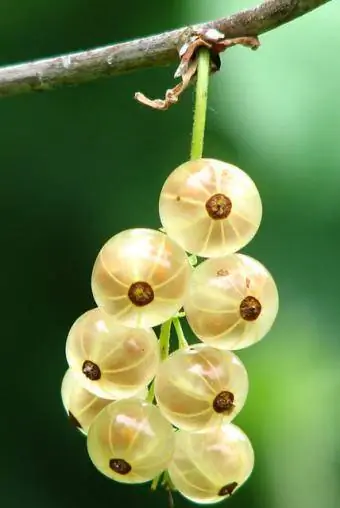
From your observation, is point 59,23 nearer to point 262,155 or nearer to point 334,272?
point 262,155

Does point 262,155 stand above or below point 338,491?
above

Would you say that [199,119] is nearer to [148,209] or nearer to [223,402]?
[223,402]

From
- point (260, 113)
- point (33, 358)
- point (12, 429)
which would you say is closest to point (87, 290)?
point (33, 358)

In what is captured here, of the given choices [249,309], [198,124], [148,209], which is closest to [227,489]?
[249,309]

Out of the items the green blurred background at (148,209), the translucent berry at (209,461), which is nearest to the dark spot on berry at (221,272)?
the translucent berry at (209,461)

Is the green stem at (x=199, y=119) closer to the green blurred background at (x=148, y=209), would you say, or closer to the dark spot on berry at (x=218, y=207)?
the dark spot on berry at (x=218, y=207)
